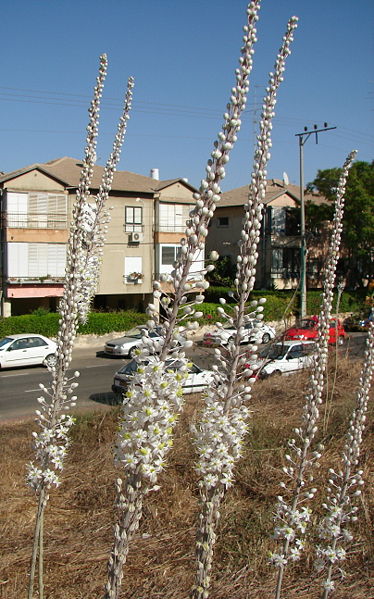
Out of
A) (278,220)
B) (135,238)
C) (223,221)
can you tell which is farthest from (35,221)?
(278,220)

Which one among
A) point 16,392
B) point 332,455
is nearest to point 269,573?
point 332,455

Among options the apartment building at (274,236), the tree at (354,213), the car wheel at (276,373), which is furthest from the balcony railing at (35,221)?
the tree at (354,213)

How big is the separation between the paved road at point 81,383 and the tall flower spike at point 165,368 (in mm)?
11006

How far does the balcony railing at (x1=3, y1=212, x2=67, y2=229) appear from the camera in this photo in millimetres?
32219

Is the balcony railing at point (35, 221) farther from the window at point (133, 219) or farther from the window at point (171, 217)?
the window at point (171, 217)

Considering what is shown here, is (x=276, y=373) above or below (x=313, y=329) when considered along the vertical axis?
below

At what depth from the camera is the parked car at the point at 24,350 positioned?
25125 mm

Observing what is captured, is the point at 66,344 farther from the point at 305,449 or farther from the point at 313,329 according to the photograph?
the point at 313,329

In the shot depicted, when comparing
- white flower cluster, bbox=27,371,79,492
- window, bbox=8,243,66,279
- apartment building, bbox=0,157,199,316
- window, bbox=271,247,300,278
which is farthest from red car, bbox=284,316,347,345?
window, bbox=271,247,300,278

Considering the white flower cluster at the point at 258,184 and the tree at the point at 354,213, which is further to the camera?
the tree at the point at 354,213

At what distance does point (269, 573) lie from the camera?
7449 millimetres

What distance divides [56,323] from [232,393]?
2851 centimetres

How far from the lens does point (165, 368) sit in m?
3.75

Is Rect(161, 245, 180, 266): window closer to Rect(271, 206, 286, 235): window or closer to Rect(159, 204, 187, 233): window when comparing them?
Rect(159, 204, 187, 233): window
